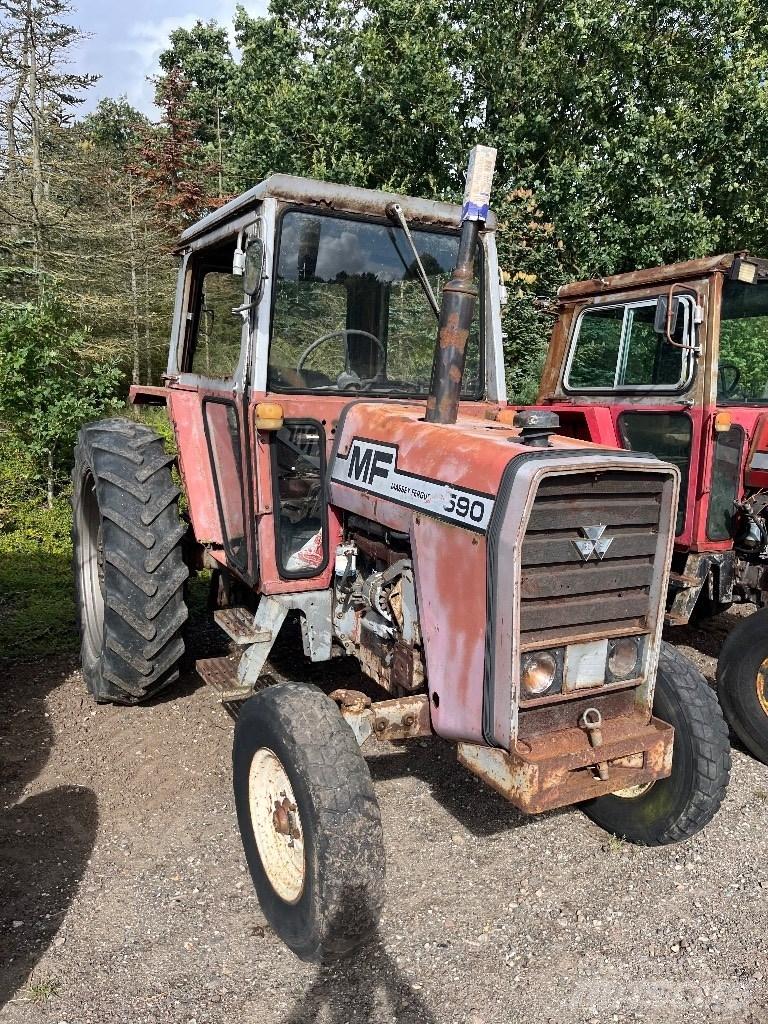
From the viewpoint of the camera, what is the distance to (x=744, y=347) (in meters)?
4.99

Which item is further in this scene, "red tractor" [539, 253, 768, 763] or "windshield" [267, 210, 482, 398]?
"red tractor" [539, 253, 768, 763]

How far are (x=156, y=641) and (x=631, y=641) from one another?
7.07ft

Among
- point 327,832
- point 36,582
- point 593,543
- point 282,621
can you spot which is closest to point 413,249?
point 593,543

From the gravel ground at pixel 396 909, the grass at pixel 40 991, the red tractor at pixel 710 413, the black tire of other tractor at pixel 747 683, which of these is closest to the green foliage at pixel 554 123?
the red tractor at pixel 710 413

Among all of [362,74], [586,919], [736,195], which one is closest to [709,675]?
[586,919]

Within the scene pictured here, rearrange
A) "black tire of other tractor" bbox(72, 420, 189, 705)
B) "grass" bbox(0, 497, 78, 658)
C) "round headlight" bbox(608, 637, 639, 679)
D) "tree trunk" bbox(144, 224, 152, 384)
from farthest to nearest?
"tree trunk" bbox(144, 224, 152, 384) → "grass" bbox(0, 497, 78, 658) → "black tire of other tractor" bbox(72, 420, 189, 705) → "round headlight" bbox(608, 637, 639, 679)

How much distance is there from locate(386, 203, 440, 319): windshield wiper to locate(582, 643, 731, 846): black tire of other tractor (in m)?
1.80

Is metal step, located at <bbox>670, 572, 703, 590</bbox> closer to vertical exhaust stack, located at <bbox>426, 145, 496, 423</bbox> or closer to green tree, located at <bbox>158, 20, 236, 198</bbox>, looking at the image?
vertical exhaust stack, located at <bbox>426, 145, 496, 423</bbox>

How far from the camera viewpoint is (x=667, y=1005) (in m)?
2.31

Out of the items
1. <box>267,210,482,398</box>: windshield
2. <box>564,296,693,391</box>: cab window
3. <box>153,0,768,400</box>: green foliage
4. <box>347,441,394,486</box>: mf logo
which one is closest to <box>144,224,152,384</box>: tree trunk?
<box>153,0,768,400</box>: green foliage

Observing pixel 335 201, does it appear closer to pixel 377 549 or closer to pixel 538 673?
pixel 377 549

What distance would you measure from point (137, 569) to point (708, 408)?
11.3ft

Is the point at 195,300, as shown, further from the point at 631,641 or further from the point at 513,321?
the point at 513,321

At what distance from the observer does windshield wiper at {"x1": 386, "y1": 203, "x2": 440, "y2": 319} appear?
3.21 metres
